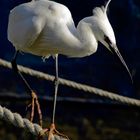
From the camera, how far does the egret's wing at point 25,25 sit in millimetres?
2131

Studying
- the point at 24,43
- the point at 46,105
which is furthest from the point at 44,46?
the point at 46,105

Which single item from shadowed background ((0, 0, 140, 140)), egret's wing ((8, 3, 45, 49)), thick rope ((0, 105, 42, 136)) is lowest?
shadowed background ((0, 0, 140, 140))

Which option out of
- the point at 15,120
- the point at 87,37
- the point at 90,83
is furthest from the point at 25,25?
the point at 90,83

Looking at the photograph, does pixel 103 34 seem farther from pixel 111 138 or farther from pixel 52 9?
pixel 111 138

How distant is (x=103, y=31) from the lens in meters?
2.08

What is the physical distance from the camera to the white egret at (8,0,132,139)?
214 cm

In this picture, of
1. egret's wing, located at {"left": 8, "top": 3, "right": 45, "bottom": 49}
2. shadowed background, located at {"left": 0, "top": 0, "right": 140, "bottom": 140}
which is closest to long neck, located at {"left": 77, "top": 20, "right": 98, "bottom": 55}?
egret's wing, located at {"left": 8, "top": 3, "right": 45, "bottom": 49}

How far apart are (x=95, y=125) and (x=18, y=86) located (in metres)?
0.52

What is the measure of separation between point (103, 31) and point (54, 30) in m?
0.17

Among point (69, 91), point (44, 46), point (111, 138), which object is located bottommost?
point (111, 138)

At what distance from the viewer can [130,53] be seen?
4.23 m

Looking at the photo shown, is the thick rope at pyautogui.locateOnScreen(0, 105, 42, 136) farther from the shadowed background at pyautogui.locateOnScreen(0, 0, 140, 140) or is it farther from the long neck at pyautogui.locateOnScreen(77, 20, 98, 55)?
the shadowed background at pyautogui.locateOnScreen(0, 0, 140, 140)

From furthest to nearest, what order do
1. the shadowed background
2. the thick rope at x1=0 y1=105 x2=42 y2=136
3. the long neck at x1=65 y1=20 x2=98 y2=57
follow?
the shadowed background, the long neck at x1=65 y1=20 x2=98 y2=57, the thick rope at x1=0 y1=105 x2=42 y2=136

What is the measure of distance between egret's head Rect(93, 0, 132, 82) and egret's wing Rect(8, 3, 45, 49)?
166mm
